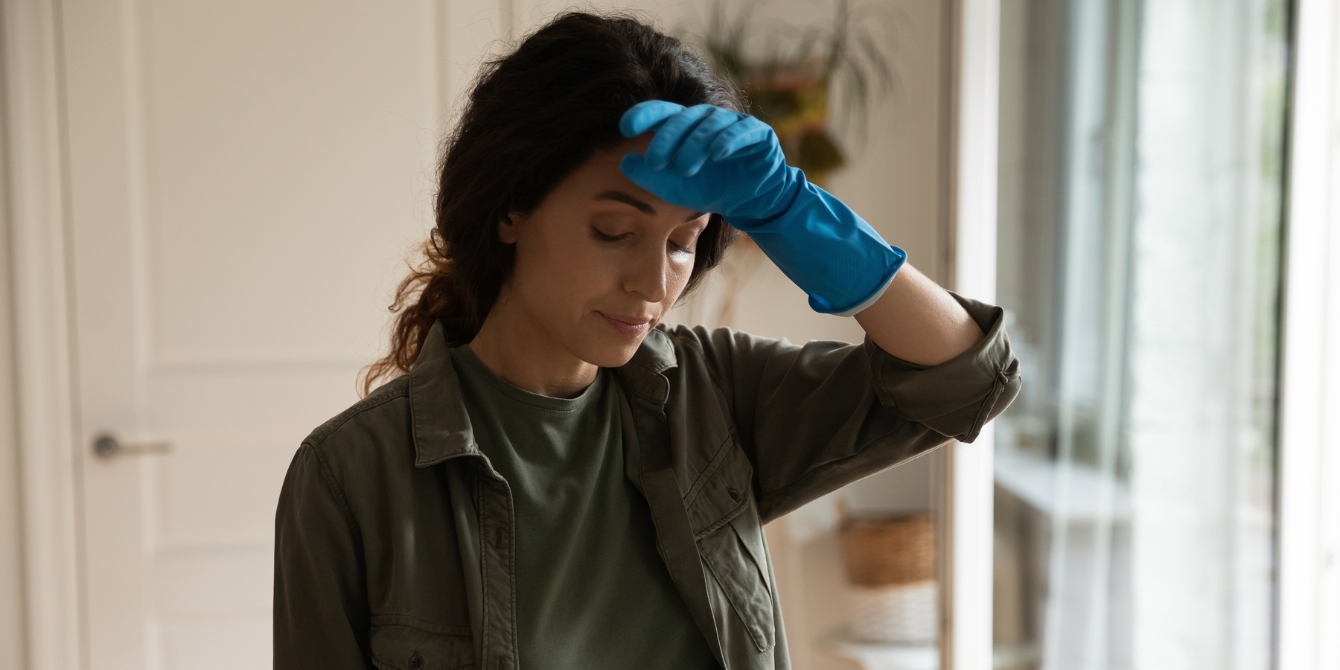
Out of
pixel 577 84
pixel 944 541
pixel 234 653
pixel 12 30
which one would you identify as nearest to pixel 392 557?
pixel 577 84

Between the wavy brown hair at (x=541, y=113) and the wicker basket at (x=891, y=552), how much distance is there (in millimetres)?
1411

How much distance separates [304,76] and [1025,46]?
4.82 feet

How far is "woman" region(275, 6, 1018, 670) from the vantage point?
2.57 feet

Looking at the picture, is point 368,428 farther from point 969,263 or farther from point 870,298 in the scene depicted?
point 969,263

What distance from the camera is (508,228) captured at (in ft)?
2.84

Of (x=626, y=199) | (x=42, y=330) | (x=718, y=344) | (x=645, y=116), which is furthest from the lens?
(x=42, y=330)

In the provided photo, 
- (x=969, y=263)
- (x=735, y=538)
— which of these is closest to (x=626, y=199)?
(x=735, y=538)

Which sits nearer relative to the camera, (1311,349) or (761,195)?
(761,195)

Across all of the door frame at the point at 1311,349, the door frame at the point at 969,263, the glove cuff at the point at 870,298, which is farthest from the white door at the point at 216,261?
the door frame at the point at 1311,349

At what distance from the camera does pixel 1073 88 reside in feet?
6.00

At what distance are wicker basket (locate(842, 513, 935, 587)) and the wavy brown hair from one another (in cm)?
141

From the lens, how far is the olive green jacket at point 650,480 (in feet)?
2.57

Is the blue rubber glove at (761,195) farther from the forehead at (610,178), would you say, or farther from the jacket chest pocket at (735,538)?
the jacket chest pocket at (735,538)

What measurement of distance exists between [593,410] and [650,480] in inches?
3.5
